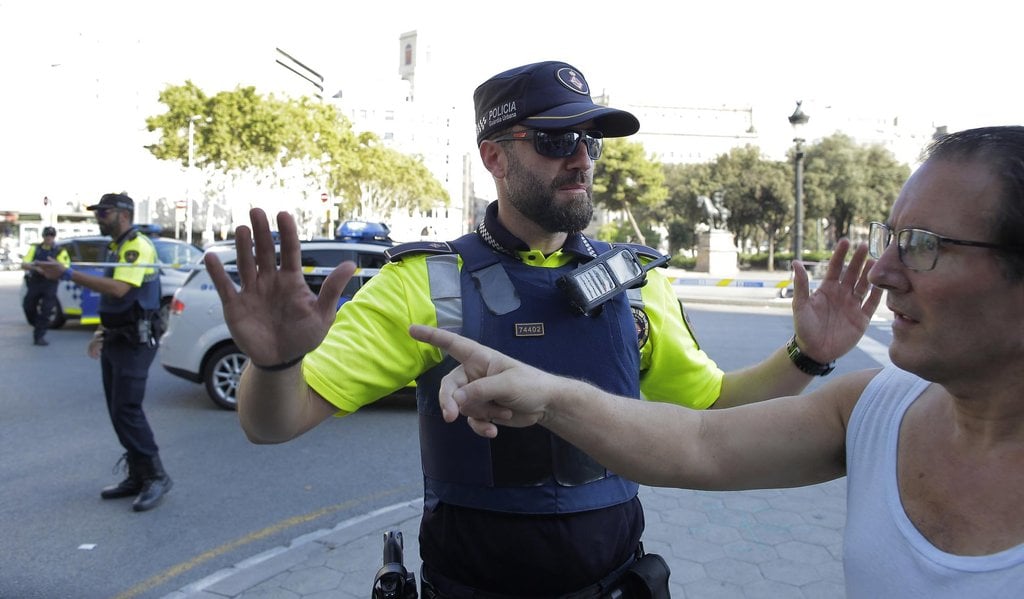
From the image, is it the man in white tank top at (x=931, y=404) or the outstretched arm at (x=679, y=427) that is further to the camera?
the outstretched arm at (x=679, y=427)

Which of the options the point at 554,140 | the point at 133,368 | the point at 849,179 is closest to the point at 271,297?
the point at 554,140

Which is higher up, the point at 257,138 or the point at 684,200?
the point at 257,138

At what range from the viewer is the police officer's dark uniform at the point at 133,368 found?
16.5ft

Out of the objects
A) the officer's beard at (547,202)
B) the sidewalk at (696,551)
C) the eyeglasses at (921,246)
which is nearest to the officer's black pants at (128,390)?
the sidewalk at (696,551)

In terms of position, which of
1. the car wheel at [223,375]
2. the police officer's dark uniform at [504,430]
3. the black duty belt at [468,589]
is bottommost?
the car wheel at [223,375]

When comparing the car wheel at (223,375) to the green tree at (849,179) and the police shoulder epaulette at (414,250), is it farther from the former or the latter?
the green tree at (849,179)

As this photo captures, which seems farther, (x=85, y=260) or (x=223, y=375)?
(x=85, y=260)

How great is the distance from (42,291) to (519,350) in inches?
509

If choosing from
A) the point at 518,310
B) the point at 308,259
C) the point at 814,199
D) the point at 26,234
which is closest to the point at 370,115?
the point at 26,234

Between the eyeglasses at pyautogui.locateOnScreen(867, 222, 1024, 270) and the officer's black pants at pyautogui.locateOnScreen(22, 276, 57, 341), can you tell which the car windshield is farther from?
the eyeglasses at pyautogui.locateOnScreen(867, 222, 1024, 270)

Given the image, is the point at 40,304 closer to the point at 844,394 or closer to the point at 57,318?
the point at 57,318

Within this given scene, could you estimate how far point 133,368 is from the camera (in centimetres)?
504

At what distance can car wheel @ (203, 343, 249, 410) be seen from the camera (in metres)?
7.99

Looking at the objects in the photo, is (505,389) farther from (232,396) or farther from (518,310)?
(232,396)
